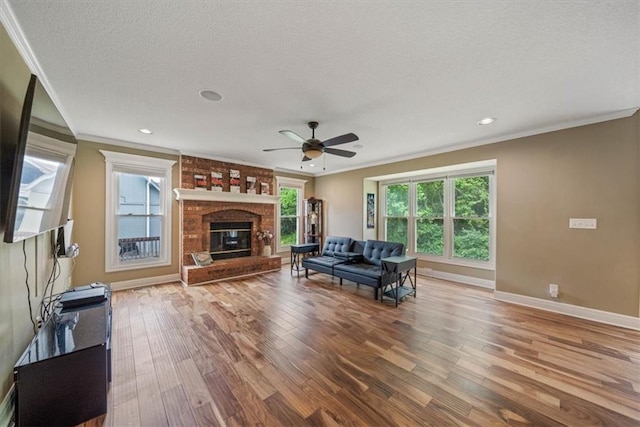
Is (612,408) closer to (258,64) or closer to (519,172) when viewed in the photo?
(519,172)

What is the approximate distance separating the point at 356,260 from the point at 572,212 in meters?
3.27

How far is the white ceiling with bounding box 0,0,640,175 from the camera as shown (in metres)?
1.54

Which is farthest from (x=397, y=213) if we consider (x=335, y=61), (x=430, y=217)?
(x=335, y=61)

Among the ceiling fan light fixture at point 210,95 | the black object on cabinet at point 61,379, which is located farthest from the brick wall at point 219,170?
the black object on cabinet at point 61,379

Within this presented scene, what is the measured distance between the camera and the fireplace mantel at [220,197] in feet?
15.8

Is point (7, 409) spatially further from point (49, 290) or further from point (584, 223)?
point (584, 223)

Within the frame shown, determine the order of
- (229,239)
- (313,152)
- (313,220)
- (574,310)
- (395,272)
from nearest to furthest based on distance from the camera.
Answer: (313,152) < (574,310) < (395,272) < (229,239) < (313,220)

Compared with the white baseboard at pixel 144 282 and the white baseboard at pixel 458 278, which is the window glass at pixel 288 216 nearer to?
the white baseboard at pixel 144 282

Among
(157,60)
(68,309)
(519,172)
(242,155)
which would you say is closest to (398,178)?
(519,172)

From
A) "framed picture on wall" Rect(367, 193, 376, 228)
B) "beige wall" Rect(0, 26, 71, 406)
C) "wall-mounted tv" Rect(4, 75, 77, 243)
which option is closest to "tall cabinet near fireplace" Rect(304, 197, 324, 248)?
"framed picture on wall" Rect(367, 193, 376, 228)

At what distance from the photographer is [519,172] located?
377 cm

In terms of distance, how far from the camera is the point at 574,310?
10.7ft

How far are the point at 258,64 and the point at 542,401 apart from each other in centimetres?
342

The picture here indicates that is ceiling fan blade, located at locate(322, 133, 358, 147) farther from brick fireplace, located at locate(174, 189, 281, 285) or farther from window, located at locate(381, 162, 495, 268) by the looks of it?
brick fireplace, located at locate(174, 189, 281, 285)
